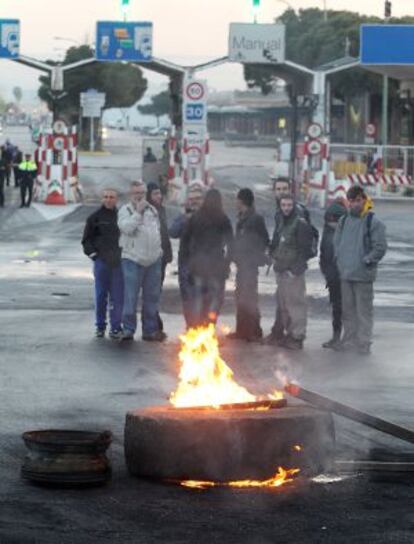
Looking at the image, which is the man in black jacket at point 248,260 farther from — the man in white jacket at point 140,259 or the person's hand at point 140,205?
the person's hand at point 140,205

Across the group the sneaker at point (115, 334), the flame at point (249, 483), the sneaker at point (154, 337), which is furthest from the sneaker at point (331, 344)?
the flame at point (249, 483)

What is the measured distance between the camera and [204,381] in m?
10.2

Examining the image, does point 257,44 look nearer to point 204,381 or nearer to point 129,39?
point 129,39

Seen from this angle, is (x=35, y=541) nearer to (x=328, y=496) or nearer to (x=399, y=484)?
(x=328, y=496)

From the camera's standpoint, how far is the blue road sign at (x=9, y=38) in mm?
52000

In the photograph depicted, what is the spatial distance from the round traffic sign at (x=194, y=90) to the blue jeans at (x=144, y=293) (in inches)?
1189

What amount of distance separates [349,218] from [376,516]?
7.44m

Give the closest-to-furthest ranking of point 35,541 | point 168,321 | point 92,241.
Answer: point 35,541, point 92,241, point 168,321

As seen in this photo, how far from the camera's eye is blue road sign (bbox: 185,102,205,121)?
147 feet

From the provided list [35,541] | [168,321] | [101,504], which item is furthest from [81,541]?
[168,321]

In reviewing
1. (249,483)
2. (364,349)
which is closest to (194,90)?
(364,349)

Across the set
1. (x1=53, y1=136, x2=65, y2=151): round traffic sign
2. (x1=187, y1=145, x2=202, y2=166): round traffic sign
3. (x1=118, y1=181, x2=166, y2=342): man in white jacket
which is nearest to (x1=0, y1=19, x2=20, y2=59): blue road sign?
(x1=187, y1=145, x2=202, y2=166): round traffic sign

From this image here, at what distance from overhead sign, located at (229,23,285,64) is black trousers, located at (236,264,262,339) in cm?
3628

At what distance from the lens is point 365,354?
1502 centimetres
